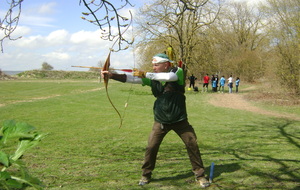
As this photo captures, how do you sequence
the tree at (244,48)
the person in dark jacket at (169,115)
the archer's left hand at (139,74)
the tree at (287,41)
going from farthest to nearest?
the tree at (244,48)
the tree at (287,41)
the person in dark jacket at (169,115)
the archer's left hand at (139,74)

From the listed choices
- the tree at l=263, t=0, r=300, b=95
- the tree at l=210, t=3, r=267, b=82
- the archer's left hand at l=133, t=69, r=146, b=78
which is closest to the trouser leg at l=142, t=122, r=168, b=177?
the archer's left hand at l=133, t=69, r=146, b=78

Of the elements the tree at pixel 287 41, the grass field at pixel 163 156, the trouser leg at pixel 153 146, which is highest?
the tree at pixel 287 41

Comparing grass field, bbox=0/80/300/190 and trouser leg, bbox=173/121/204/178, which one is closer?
trouser leg, bbox=173/121/204/178

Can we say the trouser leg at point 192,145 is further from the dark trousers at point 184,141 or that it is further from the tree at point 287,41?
the tree at point 287,41

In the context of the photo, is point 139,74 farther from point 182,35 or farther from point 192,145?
point 182,35

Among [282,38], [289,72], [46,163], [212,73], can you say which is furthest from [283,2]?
[46,163]

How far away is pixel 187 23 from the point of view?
25031 mm

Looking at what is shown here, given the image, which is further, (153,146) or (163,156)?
(163,156)

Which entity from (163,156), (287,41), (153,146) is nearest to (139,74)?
(153,146)

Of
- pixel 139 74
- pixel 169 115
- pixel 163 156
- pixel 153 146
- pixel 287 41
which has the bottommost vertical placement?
pixel 163 156

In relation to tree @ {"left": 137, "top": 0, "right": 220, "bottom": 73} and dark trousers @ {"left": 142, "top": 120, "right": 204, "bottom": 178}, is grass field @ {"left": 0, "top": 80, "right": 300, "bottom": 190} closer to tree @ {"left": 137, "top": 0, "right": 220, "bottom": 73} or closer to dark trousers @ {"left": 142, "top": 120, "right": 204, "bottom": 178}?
dark trousers @ {"left": 142, "top": 120, "right": 204, "bottom": 178}

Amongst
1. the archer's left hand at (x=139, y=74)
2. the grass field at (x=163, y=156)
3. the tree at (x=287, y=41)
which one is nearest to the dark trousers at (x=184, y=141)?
the grass field at (x=163, y=156)

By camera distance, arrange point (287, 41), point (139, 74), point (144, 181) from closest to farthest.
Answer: point (139, 74) < point (144, 181) < point (287, 41)

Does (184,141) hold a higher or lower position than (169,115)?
lower
